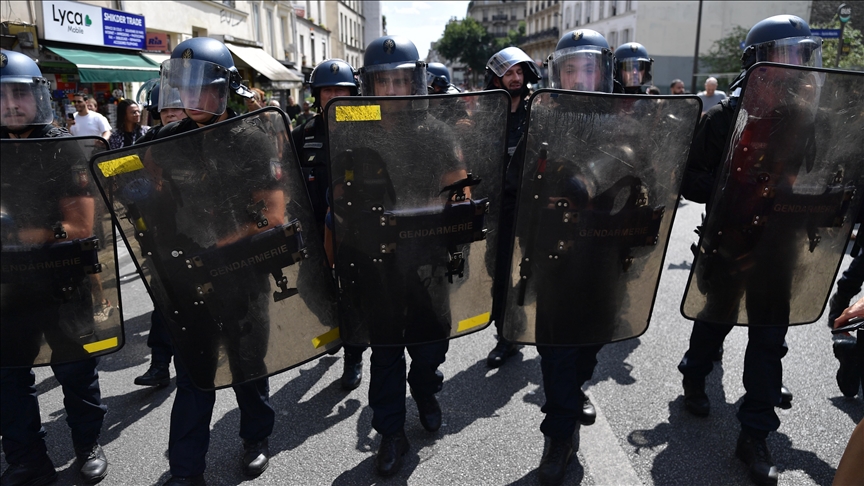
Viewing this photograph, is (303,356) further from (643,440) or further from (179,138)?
(643,440)

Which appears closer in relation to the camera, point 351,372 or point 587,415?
point 587,415

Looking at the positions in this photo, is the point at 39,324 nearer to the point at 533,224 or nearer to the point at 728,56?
the point at 533,224

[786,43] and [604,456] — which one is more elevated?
[786,43]

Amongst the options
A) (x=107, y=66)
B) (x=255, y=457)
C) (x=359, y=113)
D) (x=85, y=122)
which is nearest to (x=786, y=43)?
(x=359, y=113)

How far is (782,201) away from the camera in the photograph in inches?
91.0

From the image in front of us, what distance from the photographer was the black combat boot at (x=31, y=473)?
2551 mm

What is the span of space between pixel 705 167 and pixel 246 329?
204cm

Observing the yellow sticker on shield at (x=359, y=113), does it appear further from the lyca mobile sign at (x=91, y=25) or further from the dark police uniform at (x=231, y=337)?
the lyca mobile sign at (x=91, y=25)

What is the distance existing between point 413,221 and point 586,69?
108 centimetres

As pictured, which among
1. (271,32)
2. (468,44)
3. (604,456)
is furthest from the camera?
(468,44)

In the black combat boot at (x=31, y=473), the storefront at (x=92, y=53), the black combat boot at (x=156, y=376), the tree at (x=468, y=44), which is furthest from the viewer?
the tree at (x=468, y=44)

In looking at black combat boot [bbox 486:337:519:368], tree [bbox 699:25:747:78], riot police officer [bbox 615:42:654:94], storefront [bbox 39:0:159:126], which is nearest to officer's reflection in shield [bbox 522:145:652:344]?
black combat boot [bbox 486:337:519:368]

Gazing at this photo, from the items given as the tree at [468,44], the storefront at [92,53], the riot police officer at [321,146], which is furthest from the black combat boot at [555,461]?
the tree at [468,44]

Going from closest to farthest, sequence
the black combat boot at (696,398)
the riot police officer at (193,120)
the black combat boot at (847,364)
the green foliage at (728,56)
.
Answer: the riot police officer at (193,120), the black combat boot at (847,364), the black combat boot at (696,398), the green foliage at (728,56)
